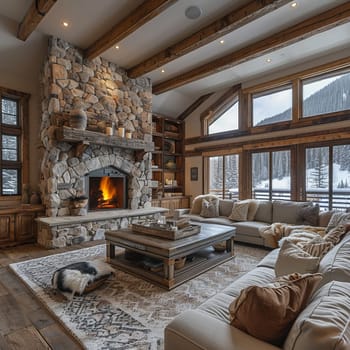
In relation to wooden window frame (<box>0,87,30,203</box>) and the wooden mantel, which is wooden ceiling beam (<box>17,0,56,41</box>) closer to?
wooden window frame (<box>0,87,30,203</box>)

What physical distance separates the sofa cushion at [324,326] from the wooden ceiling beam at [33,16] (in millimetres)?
4315

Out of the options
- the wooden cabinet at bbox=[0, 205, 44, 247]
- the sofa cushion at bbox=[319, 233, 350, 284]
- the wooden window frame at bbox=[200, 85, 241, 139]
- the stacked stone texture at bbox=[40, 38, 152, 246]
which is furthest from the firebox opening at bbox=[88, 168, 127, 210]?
the sofa cushion at bbox=[319, 233, 350, 284]

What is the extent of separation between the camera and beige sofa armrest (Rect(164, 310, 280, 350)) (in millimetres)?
1021

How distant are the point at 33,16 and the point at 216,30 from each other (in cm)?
292

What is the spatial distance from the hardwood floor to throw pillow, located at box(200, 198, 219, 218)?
3687 mm

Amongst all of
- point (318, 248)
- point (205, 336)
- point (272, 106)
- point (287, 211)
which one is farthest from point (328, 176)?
point (205, 336)

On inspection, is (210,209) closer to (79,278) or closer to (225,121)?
(225,121)

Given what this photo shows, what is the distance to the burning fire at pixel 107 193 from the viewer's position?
5.90 meters

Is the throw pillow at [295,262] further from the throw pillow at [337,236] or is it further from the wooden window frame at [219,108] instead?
the wooden window frame at [219,108]

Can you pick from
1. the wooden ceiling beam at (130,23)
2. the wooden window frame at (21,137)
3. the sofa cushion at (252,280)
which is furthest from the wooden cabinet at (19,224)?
the sofa cushion at (252,280)

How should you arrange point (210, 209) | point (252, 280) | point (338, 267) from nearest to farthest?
1. point (338, 267)
2. point (252, 280)
3. point (210, 209)

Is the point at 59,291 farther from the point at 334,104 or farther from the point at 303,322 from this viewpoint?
the point at 334,104

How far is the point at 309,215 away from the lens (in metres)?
4.33

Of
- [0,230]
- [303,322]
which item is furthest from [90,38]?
[303,322]
